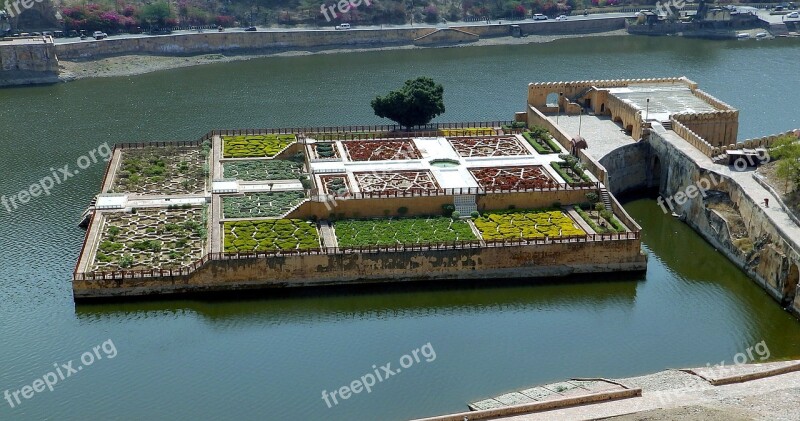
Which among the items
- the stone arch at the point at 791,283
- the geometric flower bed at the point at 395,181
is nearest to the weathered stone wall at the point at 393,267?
the geometric flower bed at the point at 395,181

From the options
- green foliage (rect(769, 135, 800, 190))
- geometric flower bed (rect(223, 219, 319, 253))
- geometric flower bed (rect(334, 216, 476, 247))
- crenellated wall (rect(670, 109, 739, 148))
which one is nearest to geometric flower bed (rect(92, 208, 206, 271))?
geometric flower bed (rect(223, 219, 319, 253))

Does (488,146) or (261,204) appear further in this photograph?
(488,146)

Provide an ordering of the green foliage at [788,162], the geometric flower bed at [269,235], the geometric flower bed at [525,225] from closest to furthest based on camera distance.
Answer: the geometric flower bed at [269,235]
the geometric flower bed at [525,225]
the green foliage at [788,162]

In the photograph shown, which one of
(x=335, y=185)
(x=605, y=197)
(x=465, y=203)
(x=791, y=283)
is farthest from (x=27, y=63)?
(x=791, y=283)

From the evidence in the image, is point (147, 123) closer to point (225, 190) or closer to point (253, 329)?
point (225, 190)

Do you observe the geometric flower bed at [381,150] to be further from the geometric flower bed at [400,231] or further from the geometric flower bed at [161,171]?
the geometric flower bed at [161,171]

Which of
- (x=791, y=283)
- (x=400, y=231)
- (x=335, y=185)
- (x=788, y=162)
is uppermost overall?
(x=788, y=162)

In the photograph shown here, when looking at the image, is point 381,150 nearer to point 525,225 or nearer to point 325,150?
point 325,150
